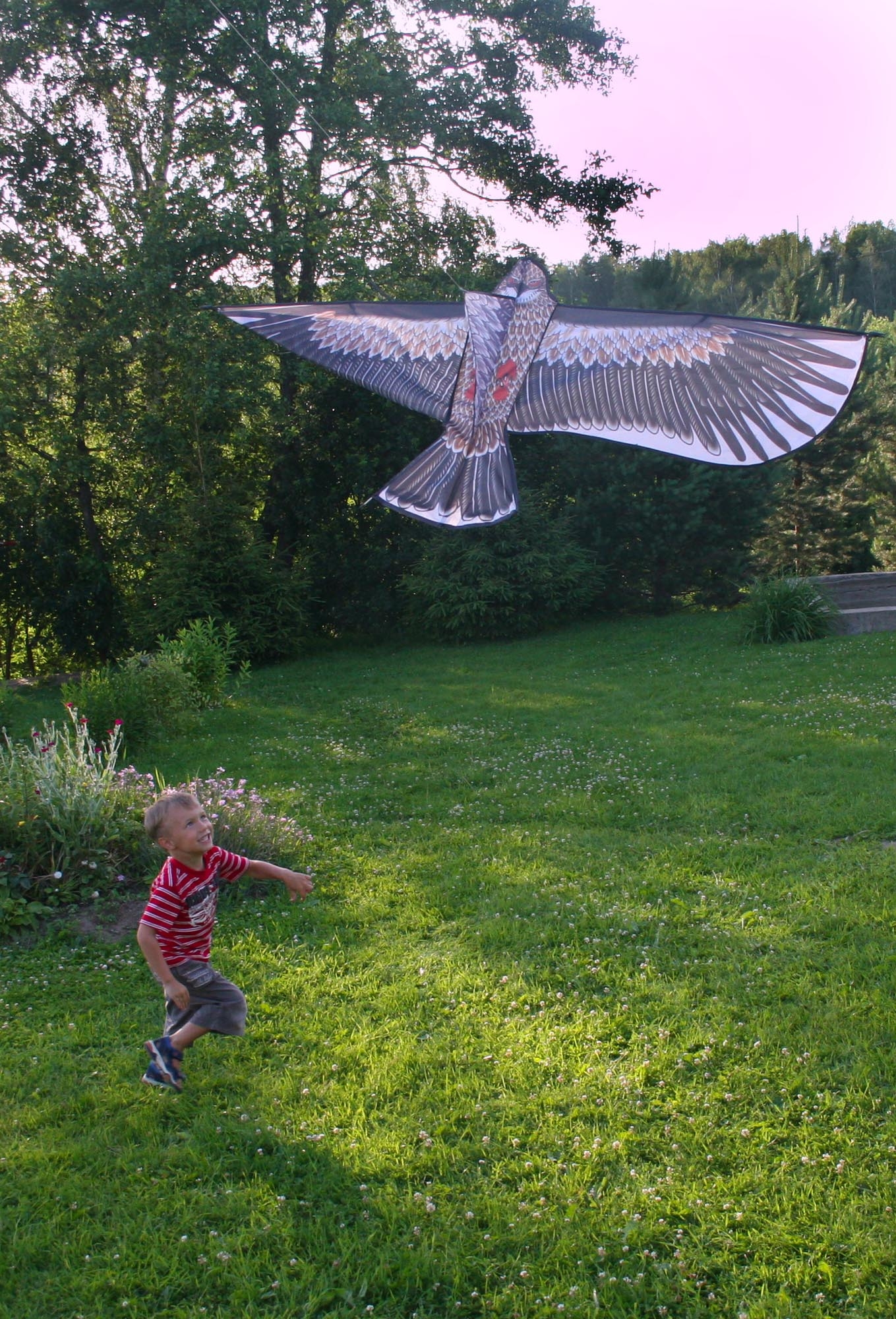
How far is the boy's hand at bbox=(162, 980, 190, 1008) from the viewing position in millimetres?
3076

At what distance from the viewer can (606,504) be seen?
1666 centimetres

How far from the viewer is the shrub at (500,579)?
15547mm

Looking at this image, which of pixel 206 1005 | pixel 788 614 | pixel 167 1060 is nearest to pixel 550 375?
pixel 206 1005

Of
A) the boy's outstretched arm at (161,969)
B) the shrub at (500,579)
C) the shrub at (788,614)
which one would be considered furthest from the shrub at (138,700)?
the shrub at (788,614)

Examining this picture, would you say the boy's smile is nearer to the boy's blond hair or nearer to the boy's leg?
the boy's blond hair

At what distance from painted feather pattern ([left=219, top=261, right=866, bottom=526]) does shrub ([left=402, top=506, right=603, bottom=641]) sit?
38.8 feet

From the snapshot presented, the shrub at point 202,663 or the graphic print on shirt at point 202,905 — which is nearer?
the graphic print on shirt at point 202,905

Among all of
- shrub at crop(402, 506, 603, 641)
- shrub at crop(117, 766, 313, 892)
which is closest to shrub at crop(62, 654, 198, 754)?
shrub at crop(117, 766, 313, 892)

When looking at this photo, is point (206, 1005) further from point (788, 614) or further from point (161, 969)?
point (788, 614)

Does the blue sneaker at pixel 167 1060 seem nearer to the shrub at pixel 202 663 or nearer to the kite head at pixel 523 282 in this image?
the kite head at pixel 523 282

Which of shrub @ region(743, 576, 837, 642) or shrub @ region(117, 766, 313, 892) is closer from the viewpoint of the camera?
shrub @ region(117, 766, 313, 892)

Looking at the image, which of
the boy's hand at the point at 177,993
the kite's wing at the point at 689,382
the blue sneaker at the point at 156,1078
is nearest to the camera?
the kite's wing at the point at 689,382

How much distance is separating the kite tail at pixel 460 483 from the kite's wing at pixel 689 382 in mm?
163

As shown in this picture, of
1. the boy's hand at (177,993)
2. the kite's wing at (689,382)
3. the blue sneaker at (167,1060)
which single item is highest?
the kite's wing at (689,382)
